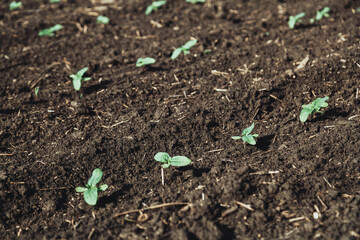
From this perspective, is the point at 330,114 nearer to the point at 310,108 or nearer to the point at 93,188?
the point at 310,108

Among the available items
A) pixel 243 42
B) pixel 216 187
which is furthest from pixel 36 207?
pixel 243 42

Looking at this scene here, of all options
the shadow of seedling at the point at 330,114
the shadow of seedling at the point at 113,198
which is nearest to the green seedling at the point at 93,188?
the shadow of seedling at the point at 113,198

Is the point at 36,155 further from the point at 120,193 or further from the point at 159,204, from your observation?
the point at 159,204

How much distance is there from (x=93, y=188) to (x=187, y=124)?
0.90 metres

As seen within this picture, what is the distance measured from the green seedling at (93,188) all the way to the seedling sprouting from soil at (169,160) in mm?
387

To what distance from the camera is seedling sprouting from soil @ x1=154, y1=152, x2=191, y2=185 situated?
2355 millimetres

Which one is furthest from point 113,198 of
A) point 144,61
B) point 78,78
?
point 144,61

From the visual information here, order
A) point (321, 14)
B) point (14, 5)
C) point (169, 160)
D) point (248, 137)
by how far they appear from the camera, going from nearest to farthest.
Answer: point (169, 160), point (248, 137), point (321, 14), point (14, 5)

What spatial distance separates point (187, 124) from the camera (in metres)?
2.79

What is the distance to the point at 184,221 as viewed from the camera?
6.82ft

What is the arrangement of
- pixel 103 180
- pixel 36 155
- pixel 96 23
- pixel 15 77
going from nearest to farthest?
pixel 103 180 < pixel 36 155 < pixel 15 77 < pixel 96 23

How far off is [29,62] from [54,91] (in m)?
0.72

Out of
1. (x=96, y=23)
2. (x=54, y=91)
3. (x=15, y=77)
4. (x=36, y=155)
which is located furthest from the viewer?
(x=96, y=23)

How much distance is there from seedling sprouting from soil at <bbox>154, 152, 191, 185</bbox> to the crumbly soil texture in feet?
0.30
